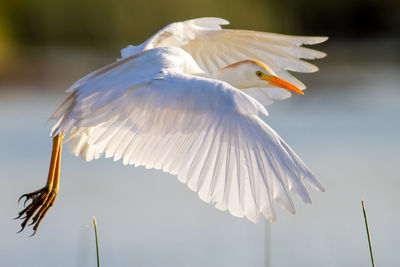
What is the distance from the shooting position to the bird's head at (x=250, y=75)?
585cm

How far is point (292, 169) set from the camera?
13.0 ft

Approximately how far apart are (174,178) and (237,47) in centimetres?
319

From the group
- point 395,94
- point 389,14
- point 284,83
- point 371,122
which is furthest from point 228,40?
point 389,14

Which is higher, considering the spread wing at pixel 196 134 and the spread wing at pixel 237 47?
the spread wing at pixel 237 47

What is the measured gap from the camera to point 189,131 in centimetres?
445

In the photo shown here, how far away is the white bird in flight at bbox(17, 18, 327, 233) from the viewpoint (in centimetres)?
407

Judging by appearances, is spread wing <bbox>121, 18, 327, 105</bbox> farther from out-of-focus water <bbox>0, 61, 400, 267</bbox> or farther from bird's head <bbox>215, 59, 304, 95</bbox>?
out-of-focus water <bbox>0, 61, 400, 267</bbox>

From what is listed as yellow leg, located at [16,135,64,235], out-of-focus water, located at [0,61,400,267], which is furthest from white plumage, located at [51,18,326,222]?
out-of-focus water, located at [0,61,400,267]

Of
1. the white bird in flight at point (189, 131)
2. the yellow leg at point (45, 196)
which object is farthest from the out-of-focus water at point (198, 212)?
the white bird in flight at point (189, 131)

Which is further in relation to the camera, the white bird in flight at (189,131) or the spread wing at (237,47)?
the spread wing at (237,47)

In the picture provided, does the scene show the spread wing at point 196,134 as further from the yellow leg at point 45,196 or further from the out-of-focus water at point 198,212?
the out-of-focus water at point 198,212

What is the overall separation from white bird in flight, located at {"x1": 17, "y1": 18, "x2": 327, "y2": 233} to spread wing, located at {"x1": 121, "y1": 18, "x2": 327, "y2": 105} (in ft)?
1.34

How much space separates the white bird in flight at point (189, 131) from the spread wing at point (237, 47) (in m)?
0.41

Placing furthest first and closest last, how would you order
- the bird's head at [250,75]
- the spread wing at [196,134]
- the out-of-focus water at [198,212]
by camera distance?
the out-of-focus water at [198,212] → the bird's head at [250,75] → the spread wing at [196,134]
